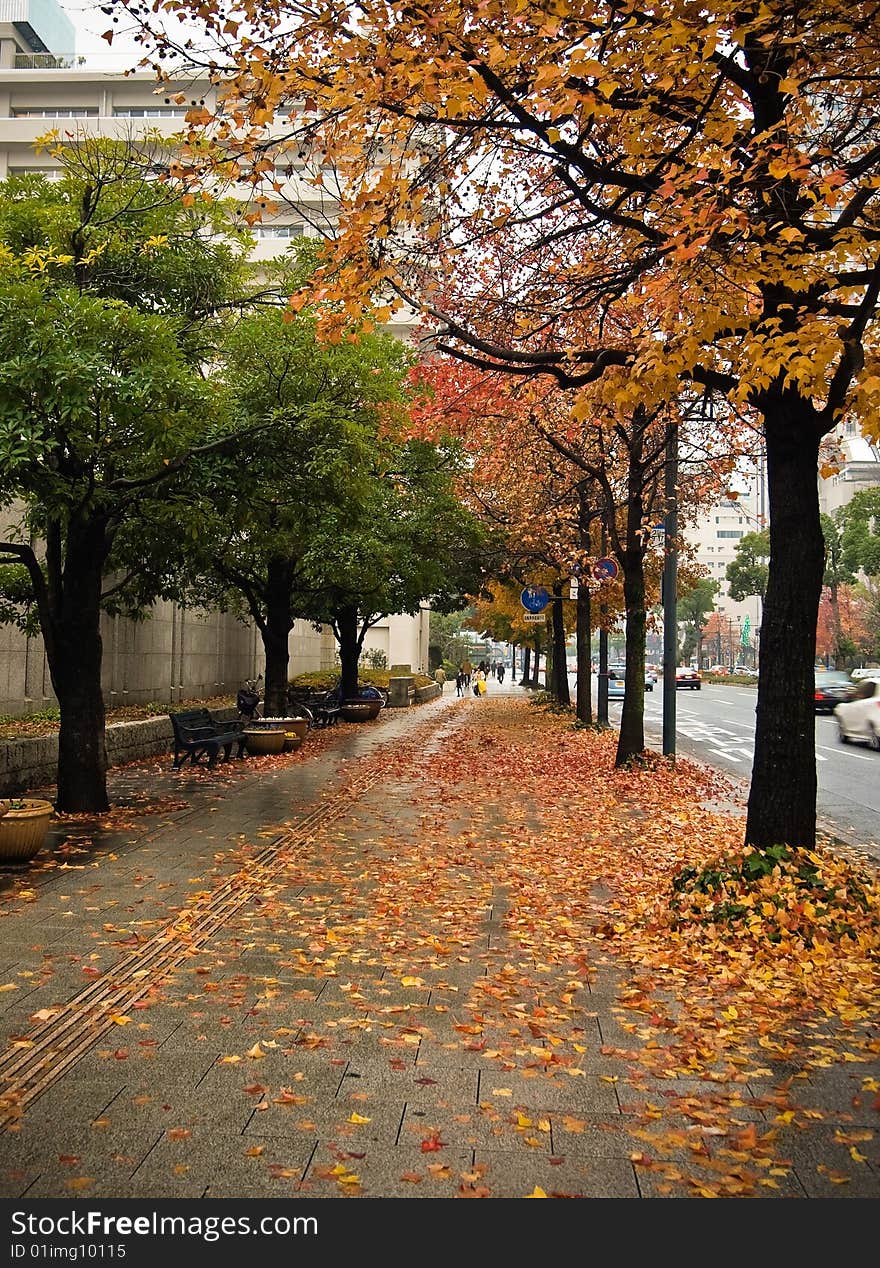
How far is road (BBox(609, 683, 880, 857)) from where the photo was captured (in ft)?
39.0

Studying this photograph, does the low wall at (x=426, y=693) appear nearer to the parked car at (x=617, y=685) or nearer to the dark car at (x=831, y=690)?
the parked car at (x=617, y=685)

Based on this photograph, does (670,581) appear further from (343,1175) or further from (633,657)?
(343,1175)

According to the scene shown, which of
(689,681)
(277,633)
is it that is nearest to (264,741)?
(277,633)

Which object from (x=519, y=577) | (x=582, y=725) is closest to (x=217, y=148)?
(x=582, y=725)

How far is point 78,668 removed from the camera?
10.7 metres

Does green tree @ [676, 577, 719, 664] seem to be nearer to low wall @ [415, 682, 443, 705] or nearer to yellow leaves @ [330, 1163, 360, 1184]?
low wall @ [415, 682, 443, 705]

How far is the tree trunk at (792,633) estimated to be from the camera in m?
6.93

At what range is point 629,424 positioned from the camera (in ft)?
52.4

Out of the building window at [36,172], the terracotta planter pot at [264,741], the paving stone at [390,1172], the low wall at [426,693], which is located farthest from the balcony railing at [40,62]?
the paving stone at [390,1172]

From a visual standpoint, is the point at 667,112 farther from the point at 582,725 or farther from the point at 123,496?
the point at 582,725

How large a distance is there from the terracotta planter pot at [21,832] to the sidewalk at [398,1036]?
196 millimetres

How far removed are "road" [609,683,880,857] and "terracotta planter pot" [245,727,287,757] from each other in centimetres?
802
